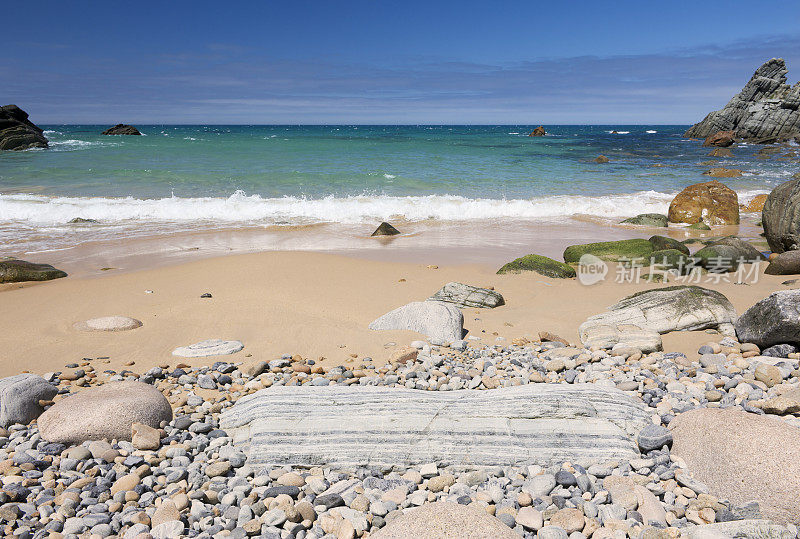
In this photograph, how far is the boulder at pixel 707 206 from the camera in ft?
43.7

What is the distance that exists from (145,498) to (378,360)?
7.87 ft

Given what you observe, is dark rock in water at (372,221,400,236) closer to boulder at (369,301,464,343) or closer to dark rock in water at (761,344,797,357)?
boulder at (369,301,464,343)

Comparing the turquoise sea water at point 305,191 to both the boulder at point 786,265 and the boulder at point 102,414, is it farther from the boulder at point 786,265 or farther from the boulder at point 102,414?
the boulder at point 102,414

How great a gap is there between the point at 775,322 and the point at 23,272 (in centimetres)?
951

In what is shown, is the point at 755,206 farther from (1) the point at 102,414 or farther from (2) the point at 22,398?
(2) the point at 22,398

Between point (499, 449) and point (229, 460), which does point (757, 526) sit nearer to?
point (499, 449)

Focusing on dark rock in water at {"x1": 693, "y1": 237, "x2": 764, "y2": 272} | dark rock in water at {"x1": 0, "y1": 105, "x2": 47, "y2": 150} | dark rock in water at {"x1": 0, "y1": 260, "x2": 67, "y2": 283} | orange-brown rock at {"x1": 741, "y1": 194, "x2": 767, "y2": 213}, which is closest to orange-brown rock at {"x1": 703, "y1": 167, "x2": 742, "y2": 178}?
orange-brown rock at {"x1": 741, "y1": 194, "x2": 767, "y2": 213}

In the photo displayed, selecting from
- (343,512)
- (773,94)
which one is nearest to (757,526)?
(343,512)

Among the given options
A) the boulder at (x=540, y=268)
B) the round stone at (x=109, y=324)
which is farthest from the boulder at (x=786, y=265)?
the round stone at (x=109, y=324)

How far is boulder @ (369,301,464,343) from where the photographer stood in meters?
5.35

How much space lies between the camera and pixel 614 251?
29.3ft

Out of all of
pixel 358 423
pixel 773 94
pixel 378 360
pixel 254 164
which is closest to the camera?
pixel 358 423

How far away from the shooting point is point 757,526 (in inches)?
94.8

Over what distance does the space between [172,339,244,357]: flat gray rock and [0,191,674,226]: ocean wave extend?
838 centimetres
